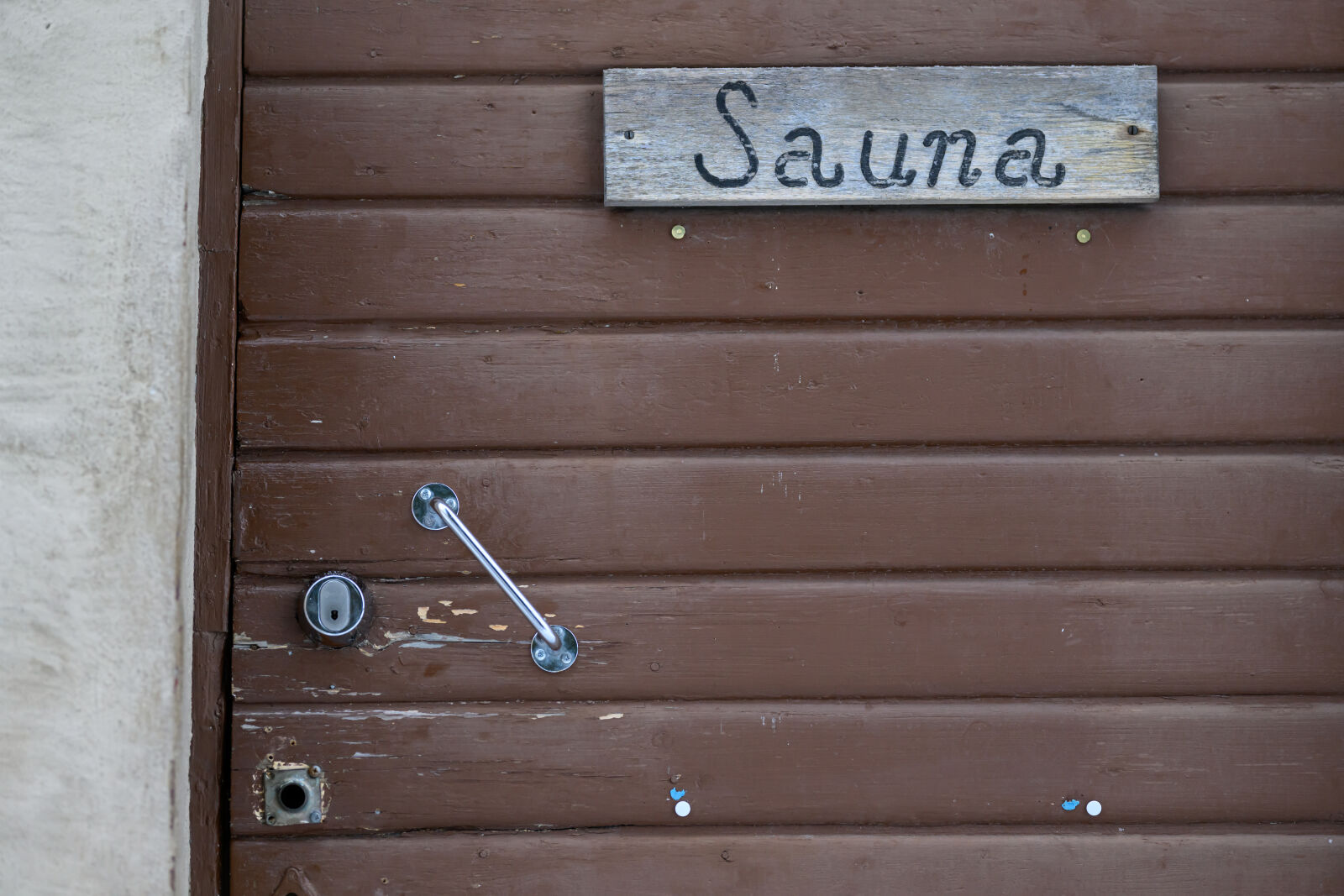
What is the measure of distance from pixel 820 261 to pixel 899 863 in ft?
2.98

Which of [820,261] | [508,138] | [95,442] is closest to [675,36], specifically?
[508,138]

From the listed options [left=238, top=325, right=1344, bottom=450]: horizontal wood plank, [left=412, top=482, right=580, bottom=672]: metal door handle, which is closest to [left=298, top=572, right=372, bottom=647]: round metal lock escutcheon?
[left=412, top=482, right=580, bottom=672]: metal door handle

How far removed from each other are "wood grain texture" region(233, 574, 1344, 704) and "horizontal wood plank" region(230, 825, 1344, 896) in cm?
21

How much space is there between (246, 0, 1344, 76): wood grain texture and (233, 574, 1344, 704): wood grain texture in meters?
0.81

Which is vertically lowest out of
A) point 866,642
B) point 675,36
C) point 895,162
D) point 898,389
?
point 866,642

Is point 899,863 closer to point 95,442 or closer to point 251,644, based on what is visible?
point 251,644

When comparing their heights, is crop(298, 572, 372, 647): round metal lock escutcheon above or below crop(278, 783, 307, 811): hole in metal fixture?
above

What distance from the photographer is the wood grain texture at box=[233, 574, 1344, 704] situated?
1.41 metres

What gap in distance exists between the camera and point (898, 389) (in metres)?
1.43

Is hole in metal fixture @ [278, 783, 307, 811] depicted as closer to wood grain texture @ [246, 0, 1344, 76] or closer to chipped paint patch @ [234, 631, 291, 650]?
chipped paint patch @ [234, 631, 291, 650]

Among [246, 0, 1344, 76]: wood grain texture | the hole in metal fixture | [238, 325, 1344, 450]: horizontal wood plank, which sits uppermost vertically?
[246, 0, 1344, 76]: wood grain texture

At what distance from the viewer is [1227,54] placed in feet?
4.78

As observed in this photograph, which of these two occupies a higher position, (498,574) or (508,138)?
(508,138)

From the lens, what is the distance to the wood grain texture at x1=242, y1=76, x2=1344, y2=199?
1438 mm
